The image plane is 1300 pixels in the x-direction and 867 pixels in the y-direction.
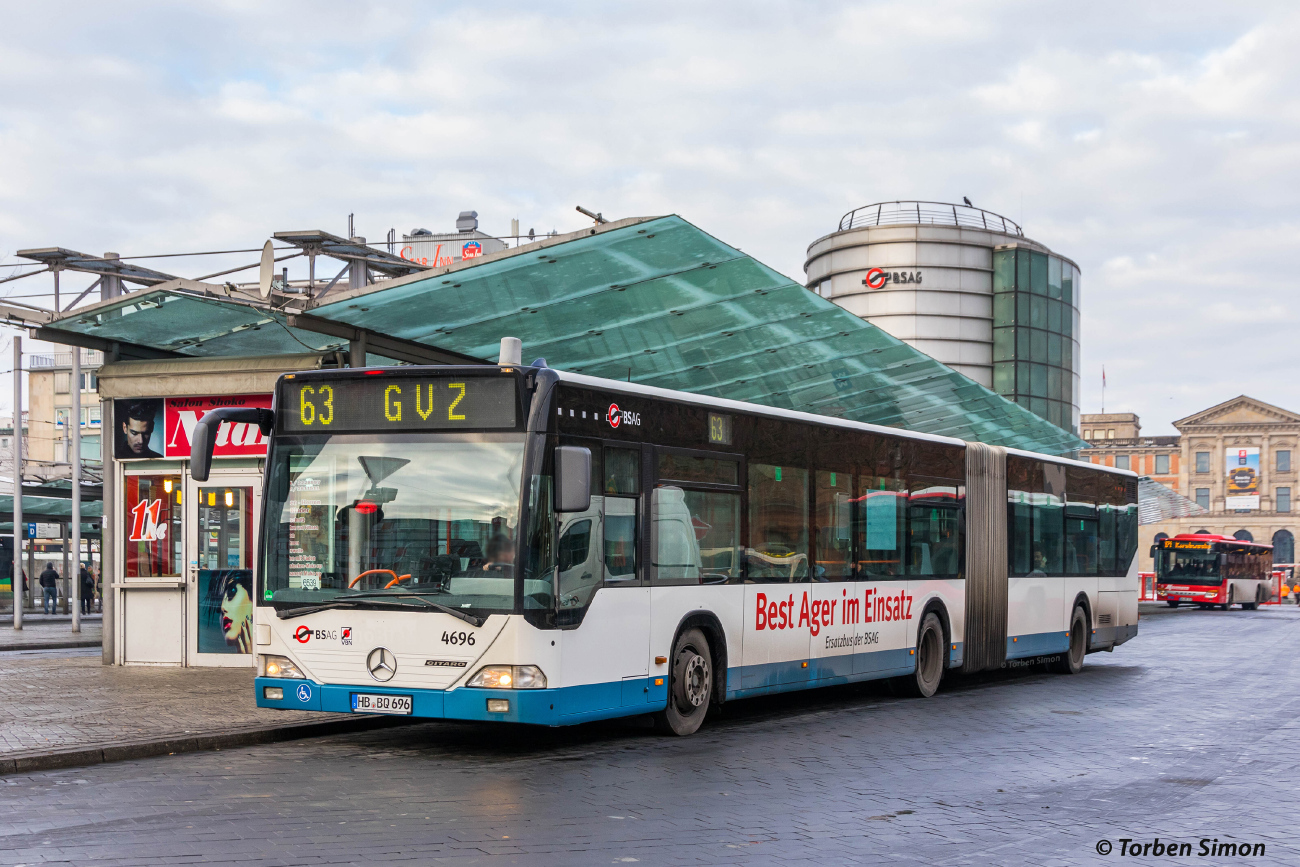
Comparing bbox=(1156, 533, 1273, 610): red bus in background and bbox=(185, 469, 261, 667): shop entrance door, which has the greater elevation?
bbox=(185, 469, 261, 667): shop entrance door

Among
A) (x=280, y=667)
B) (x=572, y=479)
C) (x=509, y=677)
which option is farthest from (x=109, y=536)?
(x=572, y=479)

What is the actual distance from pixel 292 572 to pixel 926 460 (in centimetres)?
831

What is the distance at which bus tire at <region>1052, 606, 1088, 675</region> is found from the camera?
19.9 meters

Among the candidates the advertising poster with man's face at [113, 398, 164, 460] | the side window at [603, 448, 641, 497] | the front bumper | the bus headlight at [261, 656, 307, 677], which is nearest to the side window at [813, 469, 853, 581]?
the side window at [603, 448, 641, 497]

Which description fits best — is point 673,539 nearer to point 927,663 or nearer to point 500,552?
point 500,552

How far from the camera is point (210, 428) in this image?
10688 mm

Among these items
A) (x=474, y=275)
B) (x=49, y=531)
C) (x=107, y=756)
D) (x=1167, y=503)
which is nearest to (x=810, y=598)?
(x=474, y=275)

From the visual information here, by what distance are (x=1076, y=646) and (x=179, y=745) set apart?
13.4 metres

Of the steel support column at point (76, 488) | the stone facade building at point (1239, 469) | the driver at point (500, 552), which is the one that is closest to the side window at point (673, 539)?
the driver at point (500, 552)

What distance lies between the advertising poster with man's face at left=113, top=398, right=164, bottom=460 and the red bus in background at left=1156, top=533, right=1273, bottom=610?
165ft

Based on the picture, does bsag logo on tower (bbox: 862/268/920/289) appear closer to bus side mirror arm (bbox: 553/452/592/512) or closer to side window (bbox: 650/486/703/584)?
side window (bbox: 650/486/703/584)

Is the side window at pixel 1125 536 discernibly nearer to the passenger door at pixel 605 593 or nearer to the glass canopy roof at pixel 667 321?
the glass canopy roof at pixel 667 321

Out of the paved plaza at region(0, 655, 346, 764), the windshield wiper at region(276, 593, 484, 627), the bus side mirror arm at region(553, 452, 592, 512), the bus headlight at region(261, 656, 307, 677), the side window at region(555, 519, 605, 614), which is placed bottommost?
the paved plaza at region(0, 655, 346, 764)

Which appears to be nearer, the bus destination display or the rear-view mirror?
the rear-view mirror
